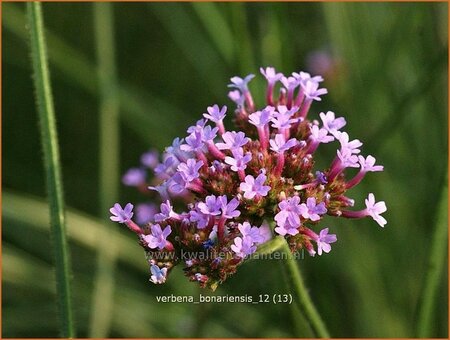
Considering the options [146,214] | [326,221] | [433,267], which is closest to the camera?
[433,267]

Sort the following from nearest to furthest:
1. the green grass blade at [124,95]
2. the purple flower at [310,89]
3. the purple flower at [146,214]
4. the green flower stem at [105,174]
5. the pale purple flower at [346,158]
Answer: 1. the pale purple flower at [346,158]
2. the purple flower at [310,89]
3. the purple flower at [146,214]
4. the green flower stem at [105,174]
5. the green grass blade at [124,95]

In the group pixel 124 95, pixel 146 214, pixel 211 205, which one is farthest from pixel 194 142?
pixel 124 95

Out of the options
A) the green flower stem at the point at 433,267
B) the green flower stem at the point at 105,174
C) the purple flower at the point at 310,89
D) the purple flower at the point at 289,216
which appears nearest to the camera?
the purple flower at the point at 289,216

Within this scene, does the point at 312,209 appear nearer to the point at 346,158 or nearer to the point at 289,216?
the point at 289,216

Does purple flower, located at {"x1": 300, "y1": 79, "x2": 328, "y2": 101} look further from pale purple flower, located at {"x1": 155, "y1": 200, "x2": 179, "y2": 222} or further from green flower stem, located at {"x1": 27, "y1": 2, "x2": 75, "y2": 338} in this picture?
green flower stem, located at {"x1": 27, "y1": 2, "x2": 75, "y2": 338}

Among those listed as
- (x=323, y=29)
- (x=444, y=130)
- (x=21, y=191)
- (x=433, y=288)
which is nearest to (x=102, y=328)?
(x=433, y=288)

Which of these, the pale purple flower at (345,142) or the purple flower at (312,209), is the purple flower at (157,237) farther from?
the pale purple flower at (345,142)

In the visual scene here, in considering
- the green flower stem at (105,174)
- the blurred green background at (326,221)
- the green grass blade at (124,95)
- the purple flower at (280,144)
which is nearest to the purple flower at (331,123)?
the purple flower at (280,144)
